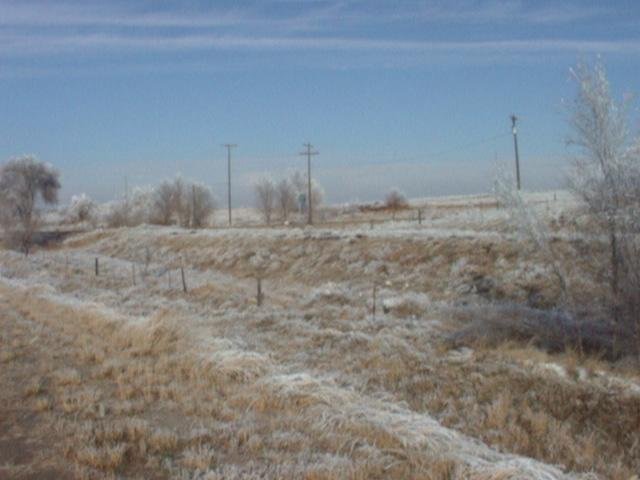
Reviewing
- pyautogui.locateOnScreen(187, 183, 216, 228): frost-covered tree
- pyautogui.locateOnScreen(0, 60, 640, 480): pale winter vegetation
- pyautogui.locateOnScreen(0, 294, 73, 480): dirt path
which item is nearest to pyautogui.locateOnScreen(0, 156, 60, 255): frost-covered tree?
pyautogui.locateOnScreen(187, 183, 216, 228): frost-covered tree

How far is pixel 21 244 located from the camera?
55.3 meters

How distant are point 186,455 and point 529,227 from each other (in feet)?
36.9

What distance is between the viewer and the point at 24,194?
7062 cm

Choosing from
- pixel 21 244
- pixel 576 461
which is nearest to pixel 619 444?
pixel 576 461

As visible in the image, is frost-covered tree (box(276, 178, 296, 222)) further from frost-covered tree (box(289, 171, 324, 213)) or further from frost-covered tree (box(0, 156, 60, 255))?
frost-covered tree (box(0, 156, 60, 255))

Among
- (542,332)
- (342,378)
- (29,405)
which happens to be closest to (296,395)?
(342,378)

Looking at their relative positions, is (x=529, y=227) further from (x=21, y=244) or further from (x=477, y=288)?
(x=21, y=244)

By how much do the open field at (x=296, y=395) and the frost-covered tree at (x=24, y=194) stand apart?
39.8m

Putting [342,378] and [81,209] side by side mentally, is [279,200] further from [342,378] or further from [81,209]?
[342,378]

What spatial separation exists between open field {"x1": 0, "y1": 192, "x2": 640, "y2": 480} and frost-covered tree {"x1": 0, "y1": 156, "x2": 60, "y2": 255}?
39.8 metres

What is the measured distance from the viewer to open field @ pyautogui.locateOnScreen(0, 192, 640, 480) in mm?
6879

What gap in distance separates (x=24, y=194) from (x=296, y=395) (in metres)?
69.3

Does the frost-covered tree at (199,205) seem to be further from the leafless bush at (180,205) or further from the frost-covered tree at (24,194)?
the frost-covered tree at (24,194)

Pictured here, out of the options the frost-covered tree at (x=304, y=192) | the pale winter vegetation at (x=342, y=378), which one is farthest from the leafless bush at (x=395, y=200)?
the pale winter vegetation at (x=342, y=378)
